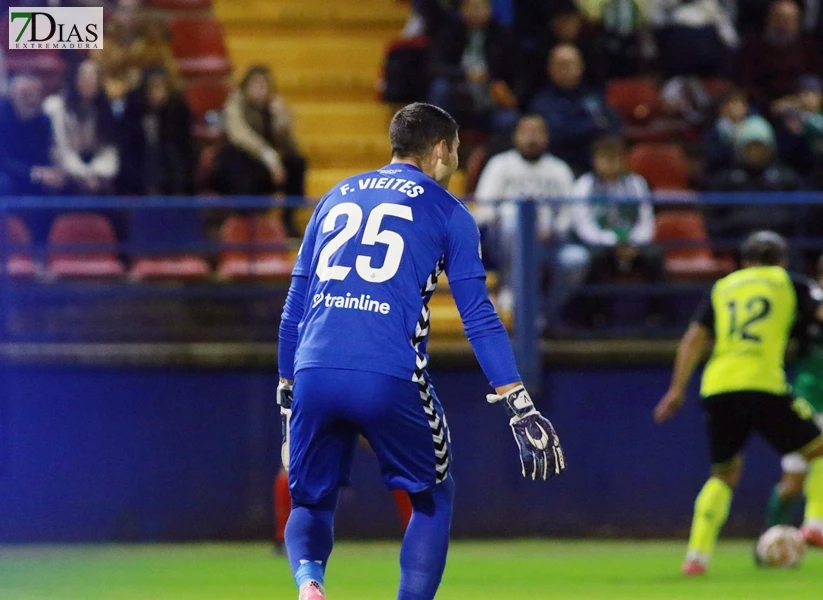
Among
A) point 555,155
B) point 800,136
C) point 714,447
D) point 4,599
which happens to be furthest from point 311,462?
point 800,136

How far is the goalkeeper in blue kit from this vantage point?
19.1 feet

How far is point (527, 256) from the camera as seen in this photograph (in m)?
11.9

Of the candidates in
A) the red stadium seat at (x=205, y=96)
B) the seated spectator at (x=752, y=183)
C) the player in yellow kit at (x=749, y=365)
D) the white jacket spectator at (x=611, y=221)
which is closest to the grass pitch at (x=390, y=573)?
the player in yellow kit at (x=749, y=365)

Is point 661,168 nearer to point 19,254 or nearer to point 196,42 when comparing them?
point 196,42

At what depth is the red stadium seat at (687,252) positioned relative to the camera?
→ 41.3 feet

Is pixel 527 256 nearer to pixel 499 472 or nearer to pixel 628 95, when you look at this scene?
pixel 499 472

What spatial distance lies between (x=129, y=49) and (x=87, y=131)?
147cm

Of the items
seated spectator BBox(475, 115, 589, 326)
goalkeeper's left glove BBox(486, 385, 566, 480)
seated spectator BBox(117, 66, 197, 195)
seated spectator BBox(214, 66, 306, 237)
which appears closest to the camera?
goalkeeper's left glove BBox(486, 385, 566, 480)

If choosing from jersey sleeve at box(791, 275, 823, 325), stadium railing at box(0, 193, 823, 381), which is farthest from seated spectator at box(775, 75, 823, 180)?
jersey sleeve at box(791, 275, 823, 325)

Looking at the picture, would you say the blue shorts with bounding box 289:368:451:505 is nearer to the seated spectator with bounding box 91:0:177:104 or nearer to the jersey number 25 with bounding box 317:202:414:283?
the jersey number 25 with bounding box 317:202:414:283

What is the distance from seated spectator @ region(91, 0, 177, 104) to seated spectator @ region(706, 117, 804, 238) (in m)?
4.42

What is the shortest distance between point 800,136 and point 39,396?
6.43 metres

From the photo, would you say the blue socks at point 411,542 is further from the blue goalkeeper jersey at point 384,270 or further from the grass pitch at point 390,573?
the grass pitch at point 390,573

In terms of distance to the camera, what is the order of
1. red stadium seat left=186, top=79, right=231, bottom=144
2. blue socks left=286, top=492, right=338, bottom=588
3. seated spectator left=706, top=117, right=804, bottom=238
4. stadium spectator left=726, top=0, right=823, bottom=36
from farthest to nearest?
stadium spectator left=726, top=0, right=823, bottom=36
red stadium seat left=186, top=79, right=231, bottom=144
seated spectator left=706, top=117, right=804, bottom=238
blue socks left=286, top=492, right=338, bottom=588
